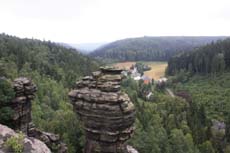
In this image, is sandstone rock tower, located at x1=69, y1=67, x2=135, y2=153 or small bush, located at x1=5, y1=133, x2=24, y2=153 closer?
small bush, located at x1=5, y1=133, x2=24, y2=153

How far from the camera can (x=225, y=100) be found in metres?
128

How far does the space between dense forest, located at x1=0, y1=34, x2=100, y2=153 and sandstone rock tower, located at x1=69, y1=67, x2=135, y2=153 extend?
36.8 ft

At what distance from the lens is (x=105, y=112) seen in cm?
2952

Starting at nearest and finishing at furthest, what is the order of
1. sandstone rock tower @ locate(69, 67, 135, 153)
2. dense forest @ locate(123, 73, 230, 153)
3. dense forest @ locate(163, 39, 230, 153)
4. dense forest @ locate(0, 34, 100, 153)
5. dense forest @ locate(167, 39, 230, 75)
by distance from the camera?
1. sandstone rock tower @ locate(69, 67, 135, 153)
2. dense forest @ locate(0, 34, 100, 153)
3. dense forest @ locate(123, 73, 230, 153)
4. dense forest @ locate(163, 39, 230, 153)
5. dense forest @ locate(167, 39, 230, 75)

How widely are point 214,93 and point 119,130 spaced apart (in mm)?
118587

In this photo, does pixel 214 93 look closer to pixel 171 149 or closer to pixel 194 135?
pixel 194 135

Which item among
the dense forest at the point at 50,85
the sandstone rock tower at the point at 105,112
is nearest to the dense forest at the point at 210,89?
the dense forest at the point at 50,85

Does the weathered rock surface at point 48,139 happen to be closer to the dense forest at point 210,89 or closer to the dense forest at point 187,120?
the dense forest at point 187,120

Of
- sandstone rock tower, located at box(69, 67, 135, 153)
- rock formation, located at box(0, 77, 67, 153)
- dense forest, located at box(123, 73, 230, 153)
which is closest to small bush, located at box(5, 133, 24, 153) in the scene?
sandstone rock tower, located at box(69, 67, 135, 153)

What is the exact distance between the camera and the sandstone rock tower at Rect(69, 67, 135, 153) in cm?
2948

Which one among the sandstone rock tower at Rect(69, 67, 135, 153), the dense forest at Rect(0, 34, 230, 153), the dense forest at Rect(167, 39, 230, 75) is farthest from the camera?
the dense forest at Rect(167, 39, 230, 75)

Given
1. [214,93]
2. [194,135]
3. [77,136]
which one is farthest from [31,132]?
[214,93]

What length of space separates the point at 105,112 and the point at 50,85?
93194 mm

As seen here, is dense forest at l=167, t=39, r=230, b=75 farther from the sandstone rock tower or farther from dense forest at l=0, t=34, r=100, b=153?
the sandstone rock tower
